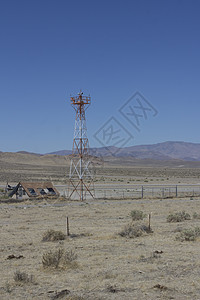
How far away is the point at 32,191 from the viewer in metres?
36.8

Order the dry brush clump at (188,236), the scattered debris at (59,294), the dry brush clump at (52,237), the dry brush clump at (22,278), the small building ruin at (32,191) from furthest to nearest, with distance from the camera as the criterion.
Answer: the small building ruin at (32,191) → the dry brush clump at (52,237) → the dry brush clump at (188,236) → the dry brush clump at (22,278) → the scattered debris at (59,294)

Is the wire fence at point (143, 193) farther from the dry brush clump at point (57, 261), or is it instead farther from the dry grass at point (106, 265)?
the dry brush clump at point (57, 261)

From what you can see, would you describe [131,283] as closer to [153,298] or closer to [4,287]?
[153,298]

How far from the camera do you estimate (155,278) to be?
9.63 meters

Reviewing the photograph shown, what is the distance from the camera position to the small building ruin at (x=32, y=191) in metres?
36.3

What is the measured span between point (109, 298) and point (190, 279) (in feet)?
7.64

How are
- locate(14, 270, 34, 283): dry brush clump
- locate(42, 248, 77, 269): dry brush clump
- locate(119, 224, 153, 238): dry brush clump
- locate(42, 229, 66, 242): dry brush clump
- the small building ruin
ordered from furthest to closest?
the small building ruin, locate(119, 224, 153, 238): dry brush clump, locate(42, 229, 66, 242): dry brush clump, locate(42, 248, 77, 269): dry brush clump, locate(14, 270, 34, 283): dry brush clump

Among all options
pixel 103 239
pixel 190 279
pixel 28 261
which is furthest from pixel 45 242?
pixel 190 279

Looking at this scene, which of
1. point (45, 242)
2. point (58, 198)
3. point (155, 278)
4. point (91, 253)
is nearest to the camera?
point (155, 278)

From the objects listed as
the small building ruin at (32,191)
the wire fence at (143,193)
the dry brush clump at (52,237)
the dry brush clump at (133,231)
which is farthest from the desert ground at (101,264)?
the wire fence at (143,193)

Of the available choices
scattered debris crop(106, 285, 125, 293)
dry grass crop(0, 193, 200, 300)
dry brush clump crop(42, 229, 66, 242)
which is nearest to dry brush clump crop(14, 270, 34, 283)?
dry grass crop(0, 193, 200, 300)

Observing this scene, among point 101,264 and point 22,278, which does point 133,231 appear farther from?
point 22,278

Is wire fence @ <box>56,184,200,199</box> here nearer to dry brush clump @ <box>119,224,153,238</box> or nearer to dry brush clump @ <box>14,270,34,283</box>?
dry brush clump @ <box>119,224,153,238</box>

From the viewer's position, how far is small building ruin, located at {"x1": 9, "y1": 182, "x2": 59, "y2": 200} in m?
36.3
